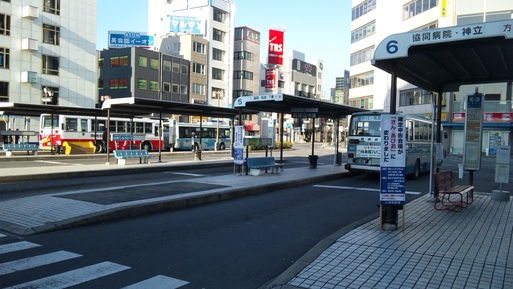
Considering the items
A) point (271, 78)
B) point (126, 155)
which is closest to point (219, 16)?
point (271, 78)

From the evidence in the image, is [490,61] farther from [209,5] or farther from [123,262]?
[209,5]

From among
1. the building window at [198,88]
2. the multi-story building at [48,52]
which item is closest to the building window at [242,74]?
the building window at [198,88]

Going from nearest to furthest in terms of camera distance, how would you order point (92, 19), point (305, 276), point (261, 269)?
1. point (305, 276)
2. point (261, 269)
3. point (92, 19)

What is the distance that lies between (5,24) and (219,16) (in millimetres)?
38554

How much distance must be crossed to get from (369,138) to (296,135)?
263ft

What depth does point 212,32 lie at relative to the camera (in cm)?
6944

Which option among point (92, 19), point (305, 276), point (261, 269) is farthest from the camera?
point (92, 19)

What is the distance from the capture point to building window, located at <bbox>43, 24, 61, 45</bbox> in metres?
→ 41.4

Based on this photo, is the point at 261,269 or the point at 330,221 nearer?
the point at 261,269

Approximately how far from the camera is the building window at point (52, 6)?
41.2 m

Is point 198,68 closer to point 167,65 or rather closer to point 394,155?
point 167,65

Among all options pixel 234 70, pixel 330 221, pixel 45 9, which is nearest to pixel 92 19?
pixel 45 9

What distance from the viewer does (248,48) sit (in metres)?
76.6

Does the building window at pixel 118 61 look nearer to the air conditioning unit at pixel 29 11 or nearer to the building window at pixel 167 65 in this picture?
the building window at pixel 167 65
